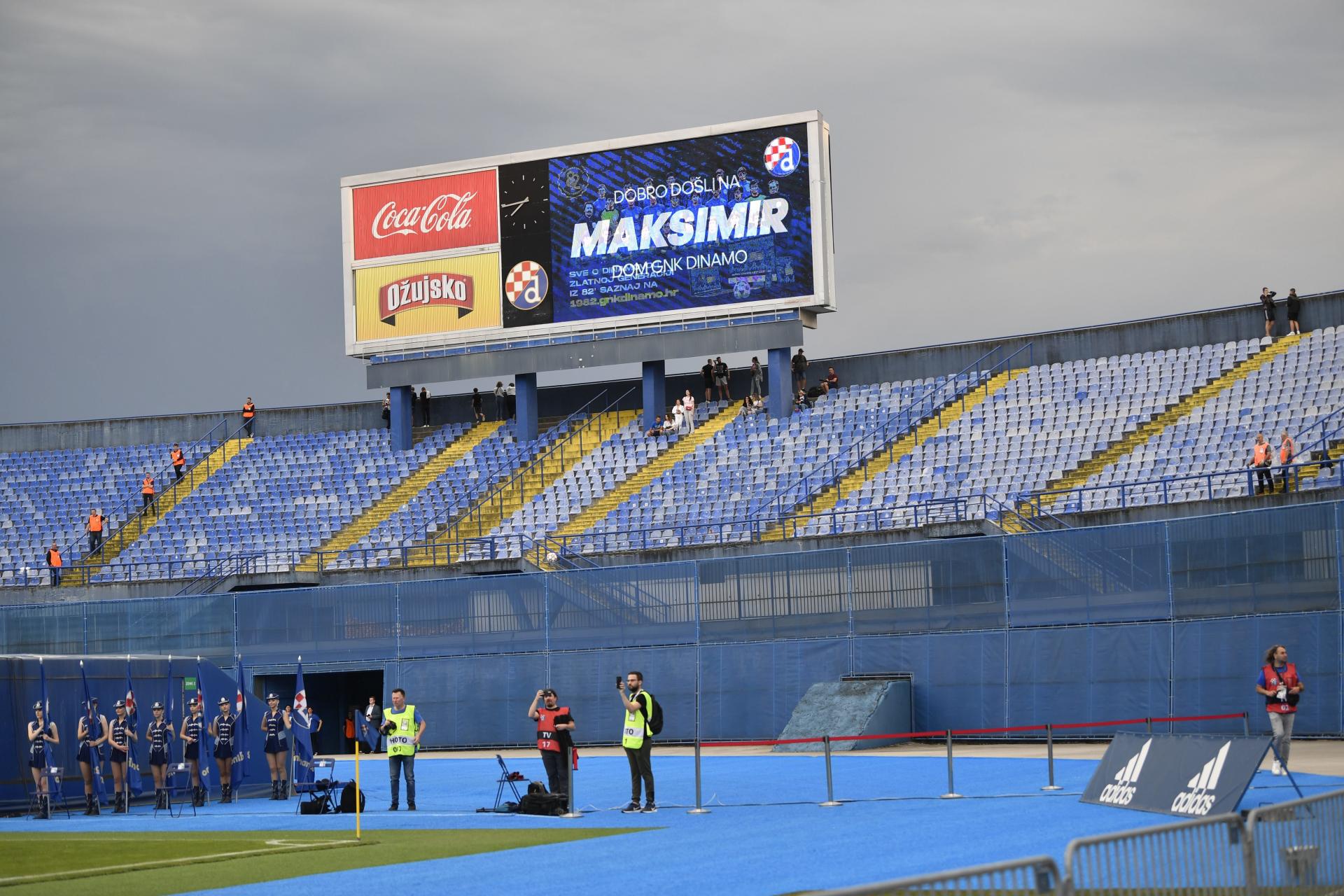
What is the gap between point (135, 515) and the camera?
47.5m

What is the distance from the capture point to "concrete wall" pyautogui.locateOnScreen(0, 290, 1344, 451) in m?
40.5

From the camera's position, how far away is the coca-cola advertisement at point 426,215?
44.6m

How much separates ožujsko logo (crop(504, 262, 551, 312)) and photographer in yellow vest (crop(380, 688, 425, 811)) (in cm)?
2314

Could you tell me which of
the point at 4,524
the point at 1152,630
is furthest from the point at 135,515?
the point at 1152,630

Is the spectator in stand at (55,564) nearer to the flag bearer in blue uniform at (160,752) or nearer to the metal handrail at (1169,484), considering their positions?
the flag bearer in blue uniform at (160,752)

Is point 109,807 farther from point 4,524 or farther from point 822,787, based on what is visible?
point 4,524

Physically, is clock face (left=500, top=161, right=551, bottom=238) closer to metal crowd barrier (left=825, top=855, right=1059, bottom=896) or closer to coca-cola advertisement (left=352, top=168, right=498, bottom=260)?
coca-cola advertisement (left=352, top=168, right=498, bottom=260)

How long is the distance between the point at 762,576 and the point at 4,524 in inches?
1042

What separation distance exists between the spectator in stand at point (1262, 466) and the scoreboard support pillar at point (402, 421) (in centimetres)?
2503

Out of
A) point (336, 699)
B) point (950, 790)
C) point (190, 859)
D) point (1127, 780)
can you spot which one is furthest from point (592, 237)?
point (1127, 780)

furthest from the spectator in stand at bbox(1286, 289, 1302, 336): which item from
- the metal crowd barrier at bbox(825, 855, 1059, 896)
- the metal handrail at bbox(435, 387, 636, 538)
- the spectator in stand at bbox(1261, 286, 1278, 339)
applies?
the metal crowd barrier at bbox(825, 855, 1059, 896)

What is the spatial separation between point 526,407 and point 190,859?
98.7 feet

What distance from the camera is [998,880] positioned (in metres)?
7.46

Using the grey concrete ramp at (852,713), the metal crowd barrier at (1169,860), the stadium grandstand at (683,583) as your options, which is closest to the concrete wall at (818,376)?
the stadium grandstand at (683,583)
